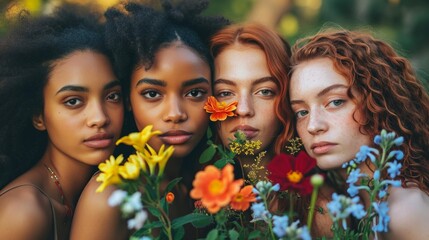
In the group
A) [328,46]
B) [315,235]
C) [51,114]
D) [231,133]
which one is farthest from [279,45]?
[51,114]

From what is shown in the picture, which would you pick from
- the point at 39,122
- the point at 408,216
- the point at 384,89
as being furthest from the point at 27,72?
the point at 408,216

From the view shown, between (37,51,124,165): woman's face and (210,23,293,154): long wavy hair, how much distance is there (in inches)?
26.1

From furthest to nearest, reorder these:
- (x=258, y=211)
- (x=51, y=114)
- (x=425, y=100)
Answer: (x=425, y=100) < (x=51, y=114) < (x=258, y=211)

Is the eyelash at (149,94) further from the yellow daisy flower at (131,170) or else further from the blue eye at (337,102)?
the yellow daisy flower at (131,170)

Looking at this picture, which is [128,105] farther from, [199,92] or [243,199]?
[243,199]

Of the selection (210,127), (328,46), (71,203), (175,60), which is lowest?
(71,203)

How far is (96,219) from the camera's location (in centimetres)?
277

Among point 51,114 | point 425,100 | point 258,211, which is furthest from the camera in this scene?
point 425,100

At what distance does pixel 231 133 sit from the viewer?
3193 mm

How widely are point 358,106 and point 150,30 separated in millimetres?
1110

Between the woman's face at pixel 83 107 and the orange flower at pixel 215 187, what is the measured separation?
101 centimetres

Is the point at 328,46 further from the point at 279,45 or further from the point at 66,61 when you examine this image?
the point at 66,61

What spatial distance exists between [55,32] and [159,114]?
28.9 inches

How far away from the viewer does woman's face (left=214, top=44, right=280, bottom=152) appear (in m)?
3.16
